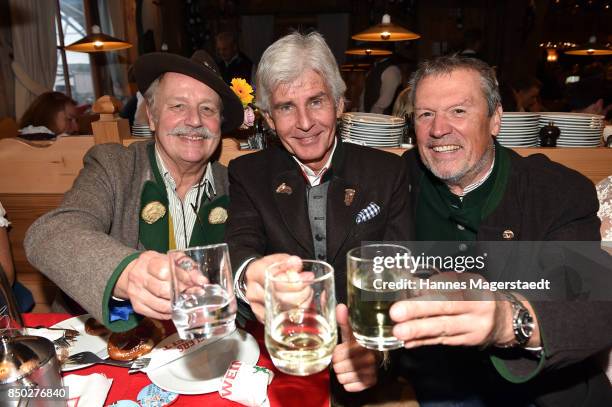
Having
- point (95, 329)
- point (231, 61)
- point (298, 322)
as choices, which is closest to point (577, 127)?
point (298, 322)

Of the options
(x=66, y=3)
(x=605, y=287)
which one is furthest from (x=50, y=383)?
(x=66, y=3)

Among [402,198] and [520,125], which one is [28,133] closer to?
[402,198]

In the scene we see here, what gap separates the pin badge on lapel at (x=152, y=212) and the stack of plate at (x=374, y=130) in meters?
1.10

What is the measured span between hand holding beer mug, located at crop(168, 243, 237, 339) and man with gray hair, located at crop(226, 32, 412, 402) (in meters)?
0.90

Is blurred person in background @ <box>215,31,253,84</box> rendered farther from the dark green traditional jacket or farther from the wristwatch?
the wristwatch

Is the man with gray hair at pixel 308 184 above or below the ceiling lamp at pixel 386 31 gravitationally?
below

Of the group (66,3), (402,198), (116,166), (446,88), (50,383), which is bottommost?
(50,383)

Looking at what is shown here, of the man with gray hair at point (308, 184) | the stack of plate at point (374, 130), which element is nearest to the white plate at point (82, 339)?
the man with gray hair at point (308, 184)

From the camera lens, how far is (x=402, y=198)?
6.59 ft

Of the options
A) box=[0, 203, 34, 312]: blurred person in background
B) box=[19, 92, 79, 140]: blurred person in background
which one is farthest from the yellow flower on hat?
box=[19, 92, 79, 140]: blurred person in background

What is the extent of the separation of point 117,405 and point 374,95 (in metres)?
6.52

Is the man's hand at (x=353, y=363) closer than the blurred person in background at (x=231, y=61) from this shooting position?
Yes

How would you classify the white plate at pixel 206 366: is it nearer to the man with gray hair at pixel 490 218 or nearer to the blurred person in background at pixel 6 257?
the man with gray hair at pixel 490 218

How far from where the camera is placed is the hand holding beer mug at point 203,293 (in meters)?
0.92
